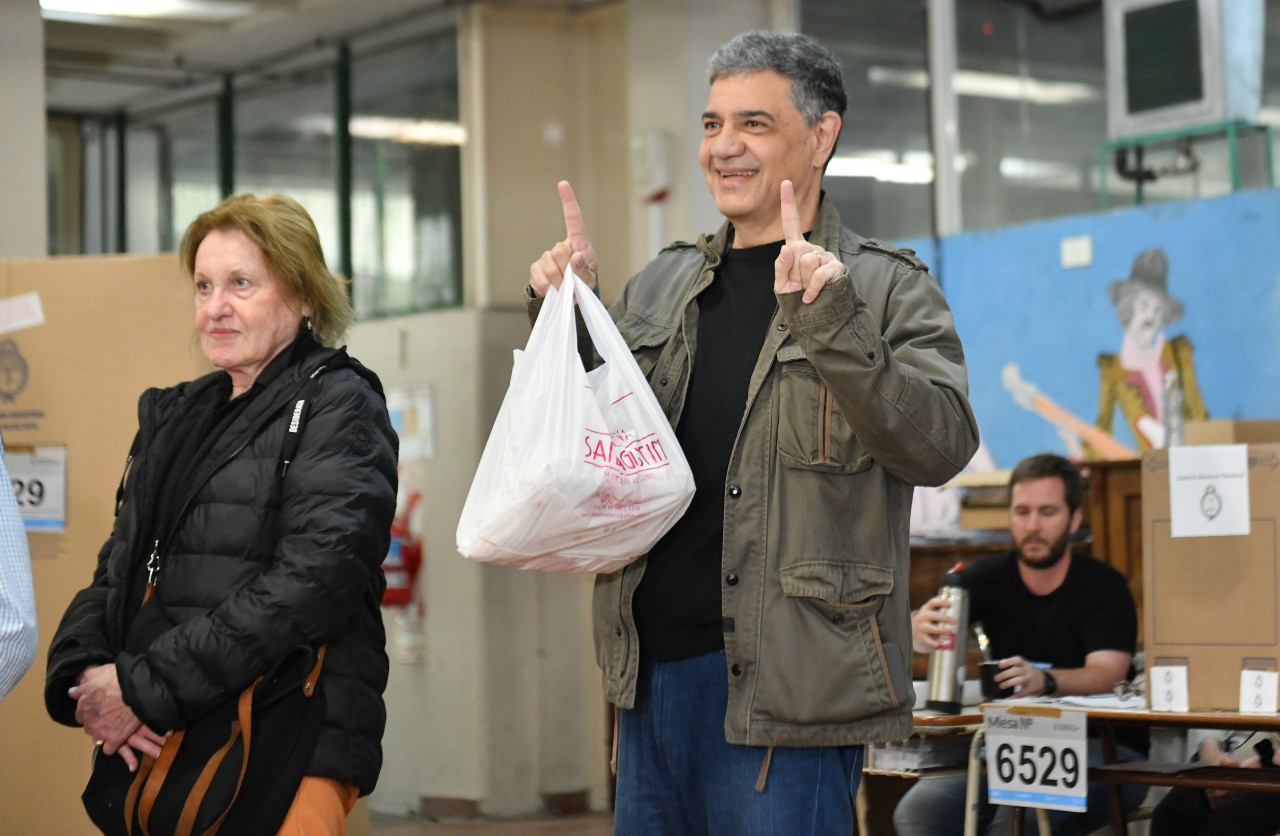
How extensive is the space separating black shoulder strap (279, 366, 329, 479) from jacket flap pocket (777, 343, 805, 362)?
2.45ft

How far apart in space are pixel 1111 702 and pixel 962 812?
59cm

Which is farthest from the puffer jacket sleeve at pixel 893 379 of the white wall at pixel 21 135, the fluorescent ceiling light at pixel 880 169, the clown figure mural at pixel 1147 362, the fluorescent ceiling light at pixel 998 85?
the fluorescent ceiling light at pixel 880 169

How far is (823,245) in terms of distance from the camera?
6.70ft

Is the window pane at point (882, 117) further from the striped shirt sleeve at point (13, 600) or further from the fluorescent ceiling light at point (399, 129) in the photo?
the striped shirt sleeve at point (13, 600)

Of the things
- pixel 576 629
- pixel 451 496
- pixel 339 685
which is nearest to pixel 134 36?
pixel 451 496

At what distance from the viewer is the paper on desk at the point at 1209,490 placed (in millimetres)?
2947

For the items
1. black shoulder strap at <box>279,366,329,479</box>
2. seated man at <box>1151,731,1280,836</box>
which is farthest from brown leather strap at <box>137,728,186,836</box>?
seated man at <box>1151,731,1280,836</box>

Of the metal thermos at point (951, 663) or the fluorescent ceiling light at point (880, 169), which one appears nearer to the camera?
the metal thermos at point (951, 663)

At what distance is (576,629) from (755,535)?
14.9 feet

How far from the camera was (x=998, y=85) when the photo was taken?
5926 millimetres

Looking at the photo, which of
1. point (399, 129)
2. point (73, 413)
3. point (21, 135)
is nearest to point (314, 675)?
point (73, 413)

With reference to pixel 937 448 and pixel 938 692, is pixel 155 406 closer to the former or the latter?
pixel 937 448

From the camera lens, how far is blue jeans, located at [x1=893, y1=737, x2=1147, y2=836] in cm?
371

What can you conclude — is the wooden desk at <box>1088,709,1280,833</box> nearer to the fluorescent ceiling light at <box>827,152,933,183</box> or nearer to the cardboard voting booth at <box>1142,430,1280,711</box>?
the cardboard voting booth at <box>1142,430,1280,711</box>
